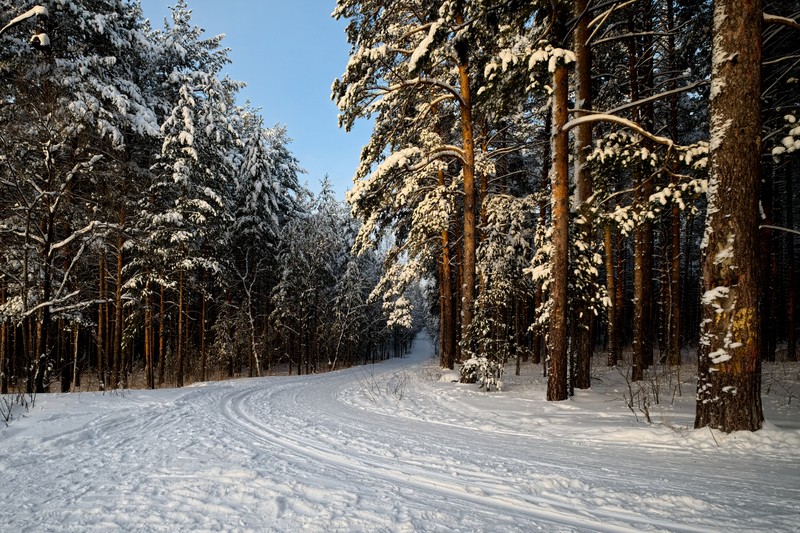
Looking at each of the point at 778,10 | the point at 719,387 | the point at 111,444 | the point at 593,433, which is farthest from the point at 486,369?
the point at 778,10

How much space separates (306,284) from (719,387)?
24.4m

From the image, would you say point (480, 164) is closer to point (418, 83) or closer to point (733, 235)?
point (418, 83)

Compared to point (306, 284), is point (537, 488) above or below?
below

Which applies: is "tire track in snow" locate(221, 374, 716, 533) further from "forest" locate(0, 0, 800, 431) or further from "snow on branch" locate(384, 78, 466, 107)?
"snow on branch" locate(384, 78, 466, 107)

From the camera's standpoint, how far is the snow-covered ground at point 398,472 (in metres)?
2.77

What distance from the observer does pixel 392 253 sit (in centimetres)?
1648

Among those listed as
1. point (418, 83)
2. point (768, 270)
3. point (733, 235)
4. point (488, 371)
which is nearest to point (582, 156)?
point (733, 235)

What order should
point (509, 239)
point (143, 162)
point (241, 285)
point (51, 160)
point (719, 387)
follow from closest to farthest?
point (719, 387)
point (51, 160)
point (509, 239)
point (143, 162)
point (241, 285)

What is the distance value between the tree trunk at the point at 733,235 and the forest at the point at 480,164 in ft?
0.08

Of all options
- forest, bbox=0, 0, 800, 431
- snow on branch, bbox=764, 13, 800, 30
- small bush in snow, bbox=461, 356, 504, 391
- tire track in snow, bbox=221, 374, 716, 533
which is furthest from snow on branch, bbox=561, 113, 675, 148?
tire track in snow, bbox=221, 374, 716, 533

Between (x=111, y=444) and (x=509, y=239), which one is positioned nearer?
(x=111, y=444)

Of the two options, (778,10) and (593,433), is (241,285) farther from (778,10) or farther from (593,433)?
(778,10)

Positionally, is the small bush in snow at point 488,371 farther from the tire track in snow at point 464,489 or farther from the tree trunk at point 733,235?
the tire track in snow at point 464,489

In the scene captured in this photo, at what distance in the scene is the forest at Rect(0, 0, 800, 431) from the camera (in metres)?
5.16
